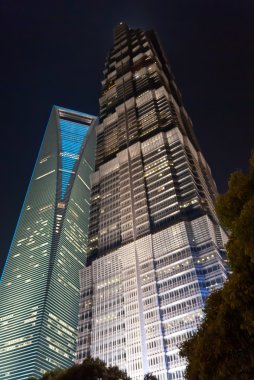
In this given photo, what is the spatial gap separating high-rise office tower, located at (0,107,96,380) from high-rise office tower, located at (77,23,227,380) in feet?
194

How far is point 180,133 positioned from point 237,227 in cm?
10326

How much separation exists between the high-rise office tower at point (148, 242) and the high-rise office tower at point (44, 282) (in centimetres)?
5902

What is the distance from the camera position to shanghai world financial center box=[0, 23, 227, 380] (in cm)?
7238

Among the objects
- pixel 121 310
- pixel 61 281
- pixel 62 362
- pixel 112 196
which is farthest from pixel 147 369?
pixel 61 281

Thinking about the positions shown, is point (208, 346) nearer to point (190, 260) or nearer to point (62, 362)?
point (190, 260)

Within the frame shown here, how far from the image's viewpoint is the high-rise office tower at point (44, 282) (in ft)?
445

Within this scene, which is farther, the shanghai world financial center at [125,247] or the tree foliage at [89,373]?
the shanghai world financial center at [125,247]

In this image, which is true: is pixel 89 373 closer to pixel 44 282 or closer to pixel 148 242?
pixel 148 242

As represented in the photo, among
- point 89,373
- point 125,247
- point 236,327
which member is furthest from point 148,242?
point 236,327

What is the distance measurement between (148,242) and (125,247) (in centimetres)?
670

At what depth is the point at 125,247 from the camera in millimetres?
88500

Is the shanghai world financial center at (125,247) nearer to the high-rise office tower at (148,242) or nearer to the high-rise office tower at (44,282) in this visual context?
the high-rise office tower at (148,242)

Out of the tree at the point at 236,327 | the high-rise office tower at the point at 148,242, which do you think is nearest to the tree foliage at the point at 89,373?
the tree at the point at 236,327

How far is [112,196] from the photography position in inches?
4318
